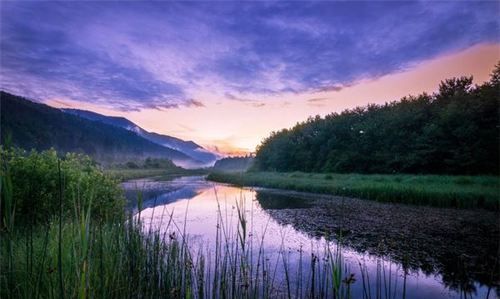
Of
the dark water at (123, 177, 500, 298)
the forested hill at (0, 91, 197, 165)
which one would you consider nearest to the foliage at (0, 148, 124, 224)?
the dark water at (123, 177, 500, 298)

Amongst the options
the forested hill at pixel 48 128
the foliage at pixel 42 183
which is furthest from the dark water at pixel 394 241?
the forested hill at pixel 48 128

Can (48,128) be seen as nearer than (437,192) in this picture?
No

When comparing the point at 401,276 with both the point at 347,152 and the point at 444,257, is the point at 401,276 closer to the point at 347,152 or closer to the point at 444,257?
the point at 444,257

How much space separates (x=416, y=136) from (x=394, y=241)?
109 ft

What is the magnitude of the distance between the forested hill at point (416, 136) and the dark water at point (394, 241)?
21.2m

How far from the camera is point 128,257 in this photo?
4828 mm

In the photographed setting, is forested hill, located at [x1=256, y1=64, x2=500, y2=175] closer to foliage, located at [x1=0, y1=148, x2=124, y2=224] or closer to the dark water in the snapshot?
the dark water

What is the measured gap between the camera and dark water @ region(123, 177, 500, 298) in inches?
249

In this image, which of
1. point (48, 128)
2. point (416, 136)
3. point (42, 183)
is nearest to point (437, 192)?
point (42, 183)

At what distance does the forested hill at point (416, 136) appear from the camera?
102 ft

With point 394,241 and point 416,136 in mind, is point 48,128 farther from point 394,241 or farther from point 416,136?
point 394,241

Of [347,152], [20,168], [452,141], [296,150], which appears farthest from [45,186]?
[296,150]

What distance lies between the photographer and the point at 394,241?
9.41 m

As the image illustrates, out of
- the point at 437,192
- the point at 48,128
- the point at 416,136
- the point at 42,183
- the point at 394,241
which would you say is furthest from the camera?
the point at 48,128
